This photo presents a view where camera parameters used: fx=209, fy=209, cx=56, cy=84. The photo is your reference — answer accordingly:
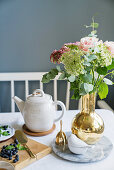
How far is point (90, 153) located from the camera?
847 mm

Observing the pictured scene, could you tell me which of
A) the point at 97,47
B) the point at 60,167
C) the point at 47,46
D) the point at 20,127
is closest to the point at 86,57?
the point at 97,47

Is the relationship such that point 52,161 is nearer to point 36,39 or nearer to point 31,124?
point 31,124

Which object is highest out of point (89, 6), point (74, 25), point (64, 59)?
point (89, 6)

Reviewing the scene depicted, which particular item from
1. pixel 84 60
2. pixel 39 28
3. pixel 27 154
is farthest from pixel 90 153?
pixel 39 28

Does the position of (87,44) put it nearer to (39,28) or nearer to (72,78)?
(72,78)

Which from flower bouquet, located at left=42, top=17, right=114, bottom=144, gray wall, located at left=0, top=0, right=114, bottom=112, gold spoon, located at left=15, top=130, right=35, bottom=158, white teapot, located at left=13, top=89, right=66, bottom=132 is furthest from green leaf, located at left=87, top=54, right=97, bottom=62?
gray wall, located at left=0, top=0, right=114, bottom=112

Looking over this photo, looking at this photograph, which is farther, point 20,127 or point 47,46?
point 47,46

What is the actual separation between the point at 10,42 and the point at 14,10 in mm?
290

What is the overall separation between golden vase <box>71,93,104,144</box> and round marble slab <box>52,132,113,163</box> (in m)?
0.04

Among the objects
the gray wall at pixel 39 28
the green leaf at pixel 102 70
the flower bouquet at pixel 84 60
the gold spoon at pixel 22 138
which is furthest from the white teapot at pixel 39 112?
the gray wall at pixel 39 28

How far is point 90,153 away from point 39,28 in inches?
55.5

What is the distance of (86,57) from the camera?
30.5 inches

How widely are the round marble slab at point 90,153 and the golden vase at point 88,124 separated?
4cm

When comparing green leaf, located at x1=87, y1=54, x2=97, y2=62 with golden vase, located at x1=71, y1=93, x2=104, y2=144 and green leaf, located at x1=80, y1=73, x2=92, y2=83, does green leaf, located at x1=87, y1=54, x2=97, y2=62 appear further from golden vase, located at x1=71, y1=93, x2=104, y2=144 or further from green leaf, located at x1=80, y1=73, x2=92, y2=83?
golden vase, located at x1=71, y1=93, x2=104, y2=144
